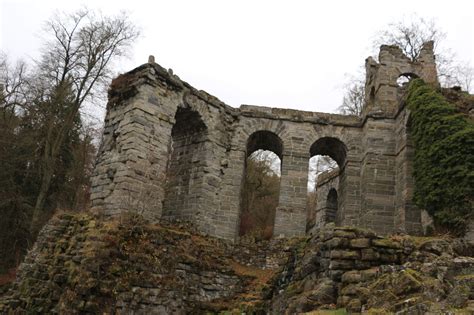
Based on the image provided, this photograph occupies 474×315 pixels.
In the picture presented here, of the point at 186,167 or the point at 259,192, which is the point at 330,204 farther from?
the point at 186,167

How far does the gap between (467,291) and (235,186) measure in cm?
1047

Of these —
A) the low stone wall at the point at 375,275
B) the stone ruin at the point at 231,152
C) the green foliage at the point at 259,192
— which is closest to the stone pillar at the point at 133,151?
Result: the stone ruin at the point at 231,152

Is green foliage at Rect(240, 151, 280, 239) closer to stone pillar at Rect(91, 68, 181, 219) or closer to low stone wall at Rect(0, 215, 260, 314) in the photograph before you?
stone pillar at Rect(91, 68, 181, 219)

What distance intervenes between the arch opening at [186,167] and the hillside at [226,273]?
1.00 metres

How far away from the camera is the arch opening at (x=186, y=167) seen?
560 inches

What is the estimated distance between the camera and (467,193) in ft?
35.8

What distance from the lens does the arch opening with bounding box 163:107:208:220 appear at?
14.2m

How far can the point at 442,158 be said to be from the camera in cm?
1198

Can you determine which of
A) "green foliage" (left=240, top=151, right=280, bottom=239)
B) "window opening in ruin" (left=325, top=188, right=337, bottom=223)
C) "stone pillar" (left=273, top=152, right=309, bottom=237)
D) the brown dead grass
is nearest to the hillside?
"stone pillar" (left=273, top=152, right=309, bottom=237)

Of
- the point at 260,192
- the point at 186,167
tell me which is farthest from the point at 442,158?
the point at 260,192

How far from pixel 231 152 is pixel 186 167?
1605 mm

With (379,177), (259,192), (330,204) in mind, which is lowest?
(330,204)

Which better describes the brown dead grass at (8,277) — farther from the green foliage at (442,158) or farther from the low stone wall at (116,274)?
the green foliage at (442,158)

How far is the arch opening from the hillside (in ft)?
3.27
